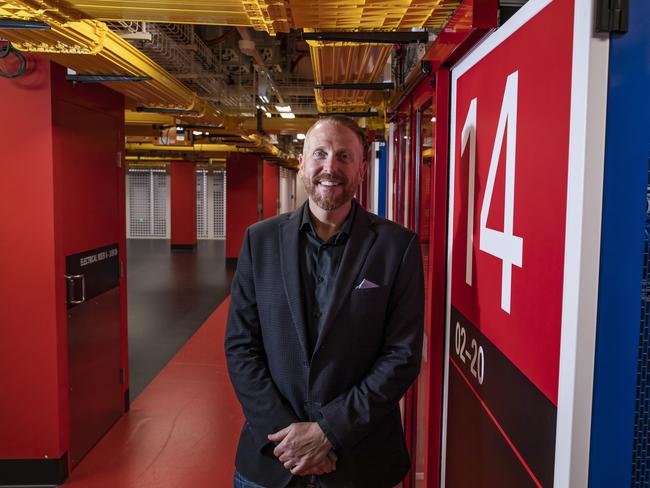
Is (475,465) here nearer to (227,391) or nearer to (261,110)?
(227,391)

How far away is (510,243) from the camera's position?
3.93 ft

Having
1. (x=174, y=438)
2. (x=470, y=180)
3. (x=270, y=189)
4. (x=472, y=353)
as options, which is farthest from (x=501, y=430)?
(x=270, y=189)

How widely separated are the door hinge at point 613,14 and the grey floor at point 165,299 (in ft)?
14.6

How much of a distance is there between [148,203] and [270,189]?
4.95m

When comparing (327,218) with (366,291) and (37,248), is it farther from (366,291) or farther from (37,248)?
(37,248)

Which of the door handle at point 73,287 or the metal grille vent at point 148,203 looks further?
the metal grille vent at point 148,203

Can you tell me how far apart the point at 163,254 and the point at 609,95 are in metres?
13.5

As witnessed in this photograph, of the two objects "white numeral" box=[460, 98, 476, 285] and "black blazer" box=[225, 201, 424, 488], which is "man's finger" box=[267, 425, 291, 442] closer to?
"black blazer" box=[225, 201, 424, 488]

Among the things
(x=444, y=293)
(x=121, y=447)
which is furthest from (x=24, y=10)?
(x=121, y=447)

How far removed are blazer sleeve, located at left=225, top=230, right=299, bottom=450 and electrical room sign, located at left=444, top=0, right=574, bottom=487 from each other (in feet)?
1.86

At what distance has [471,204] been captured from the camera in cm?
152

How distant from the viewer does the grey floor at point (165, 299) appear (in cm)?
549

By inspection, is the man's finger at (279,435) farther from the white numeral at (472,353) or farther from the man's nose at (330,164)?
the man's nose at (330,164)

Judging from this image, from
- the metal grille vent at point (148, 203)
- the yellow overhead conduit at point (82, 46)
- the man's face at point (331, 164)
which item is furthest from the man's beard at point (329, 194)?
the metal grille vent at point (148, 203)
